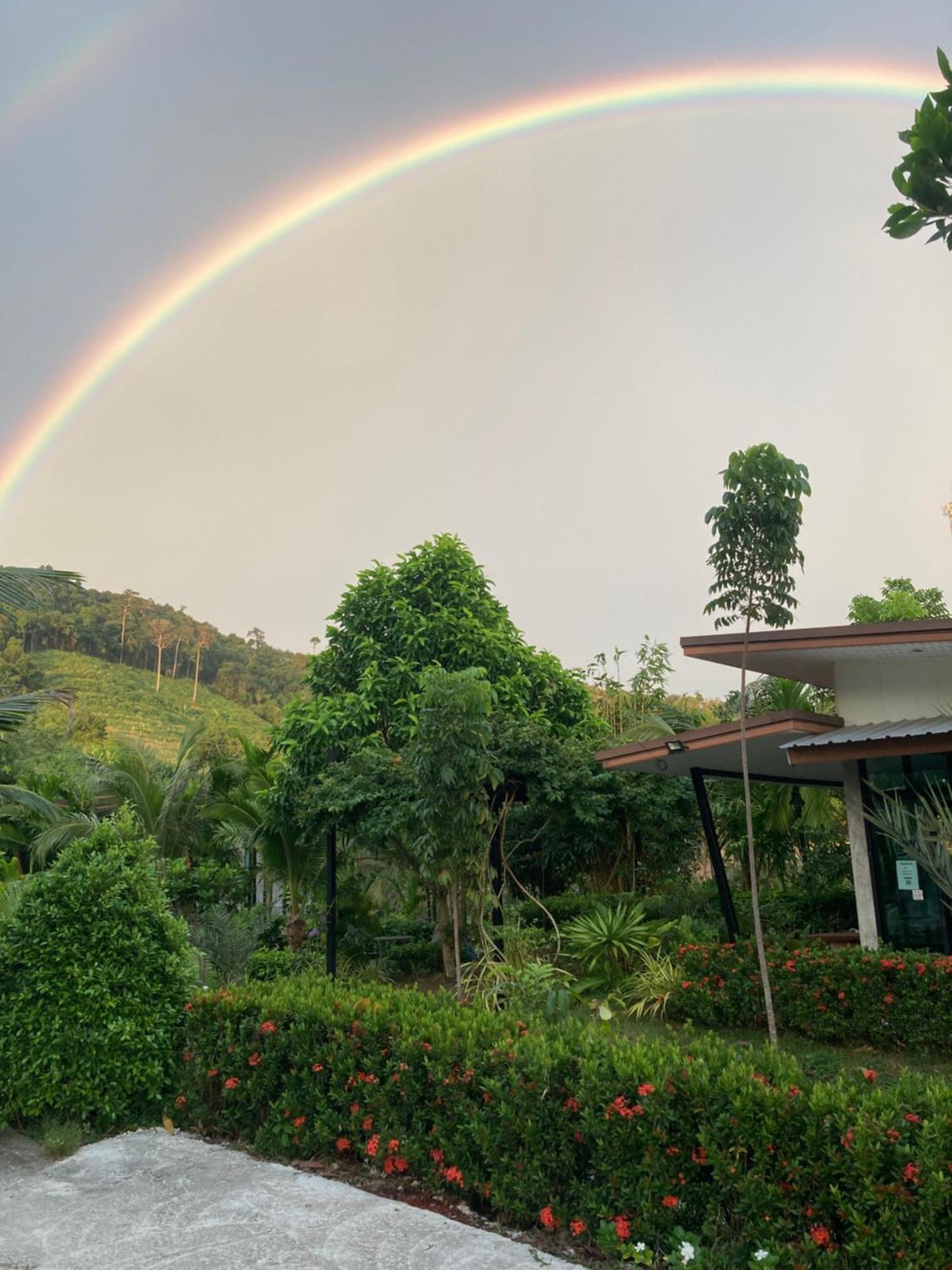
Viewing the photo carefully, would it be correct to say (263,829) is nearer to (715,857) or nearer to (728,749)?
(715,857)

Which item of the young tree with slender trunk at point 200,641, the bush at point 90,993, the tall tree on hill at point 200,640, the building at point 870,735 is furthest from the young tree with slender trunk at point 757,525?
the tall tree on hill at point 200,640

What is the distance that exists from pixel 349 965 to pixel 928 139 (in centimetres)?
1321

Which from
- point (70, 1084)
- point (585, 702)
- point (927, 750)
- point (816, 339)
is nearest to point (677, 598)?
point (585, 702)

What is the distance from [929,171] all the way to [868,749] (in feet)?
19.9

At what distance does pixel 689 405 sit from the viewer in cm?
2614

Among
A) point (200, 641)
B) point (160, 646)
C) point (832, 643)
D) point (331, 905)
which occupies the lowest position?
point (331, 905)

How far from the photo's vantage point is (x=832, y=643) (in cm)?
953

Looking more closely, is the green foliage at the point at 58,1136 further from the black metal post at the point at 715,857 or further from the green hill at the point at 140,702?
the green hill at the point at 140,702

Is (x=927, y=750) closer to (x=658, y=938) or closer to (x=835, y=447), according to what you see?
(x=658, y=938)

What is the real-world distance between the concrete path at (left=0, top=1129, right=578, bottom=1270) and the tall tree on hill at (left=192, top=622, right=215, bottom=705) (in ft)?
187

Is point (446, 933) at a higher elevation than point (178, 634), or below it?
below

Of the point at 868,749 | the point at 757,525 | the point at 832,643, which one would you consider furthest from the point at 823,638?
the point at 757,525

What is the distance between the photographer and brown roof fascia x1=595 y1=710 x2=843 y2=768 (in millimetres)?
9500

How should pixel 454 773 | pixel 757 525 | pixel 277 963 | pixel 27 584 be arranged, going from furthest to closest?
pixel 277 963 → pixel 27 584 → pixel 454 773 → pixel 757 525
